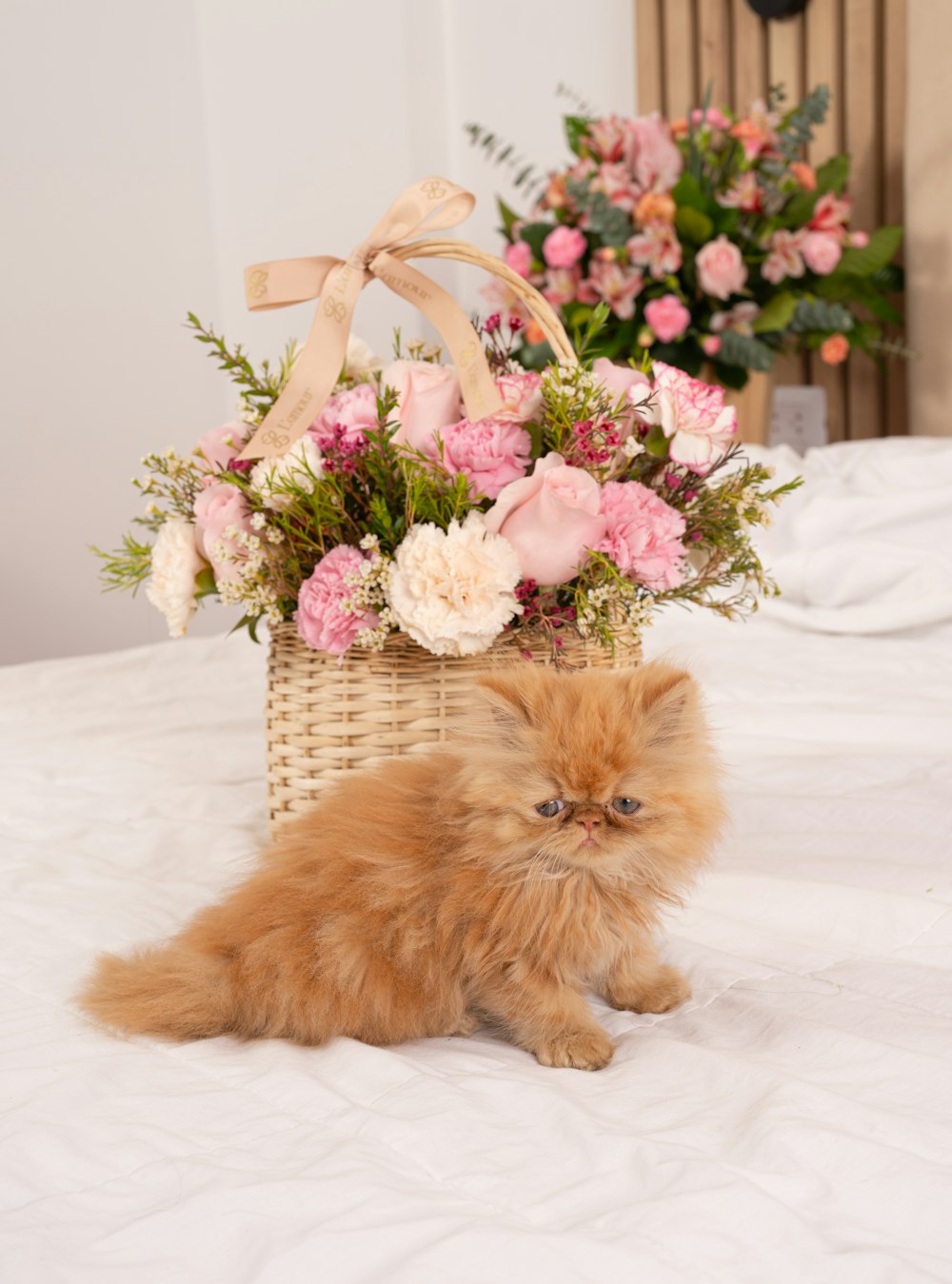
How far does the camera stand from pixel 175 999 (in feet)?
2.89

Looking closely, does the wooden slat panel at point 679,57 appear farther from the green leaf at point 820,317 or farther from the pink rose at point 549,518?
the pink rose at point 549,518

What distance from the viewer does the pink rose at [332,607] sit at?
114 cm

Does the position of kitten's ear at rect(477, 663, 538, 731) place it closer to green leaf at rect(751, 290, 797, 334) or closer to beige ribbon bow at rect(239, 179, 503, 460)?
beige ribbon bow at rect(239, 179, 503, 460)

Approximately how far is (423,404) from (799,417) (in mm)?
2107

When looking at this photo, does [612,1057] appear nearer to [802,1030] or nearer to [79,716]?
[802,1030]

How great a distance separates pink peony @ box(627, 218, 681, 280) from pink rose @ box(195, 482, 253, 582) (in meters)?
1.74

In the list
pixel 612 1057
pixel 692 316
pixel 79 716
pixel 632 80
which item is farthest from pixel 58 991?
pixel 632 80

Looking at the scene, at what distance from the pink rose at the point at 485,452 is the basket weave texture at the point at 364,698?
157 mm

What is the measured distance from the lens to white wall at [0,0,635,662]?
10.7 ft

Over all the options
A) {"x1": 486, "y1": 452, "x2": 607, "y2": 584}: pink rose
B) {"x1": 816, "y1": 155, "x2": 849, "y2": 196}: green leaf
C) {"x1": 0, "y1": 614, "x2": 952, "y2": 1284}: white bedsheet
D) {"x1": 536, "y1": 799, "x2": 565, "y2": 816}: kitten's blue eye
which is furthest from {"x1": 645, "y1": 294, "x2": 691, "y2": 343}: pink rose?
{"x1": 536, "y1": 799, "x2": 565, "y2": 816}: kitten's blue eye

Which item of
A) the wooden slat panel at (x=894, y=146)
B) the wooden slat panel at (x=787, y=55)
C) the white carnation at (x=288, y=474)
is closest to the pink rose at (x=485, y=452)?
the white carnation at (x=288, y=474)

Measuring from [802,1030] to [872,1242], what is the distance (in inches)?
10.3

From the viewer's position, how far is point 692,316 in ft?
9.25

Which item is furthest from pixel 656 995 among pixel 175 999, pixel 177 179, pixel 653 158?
pixel 177 179
